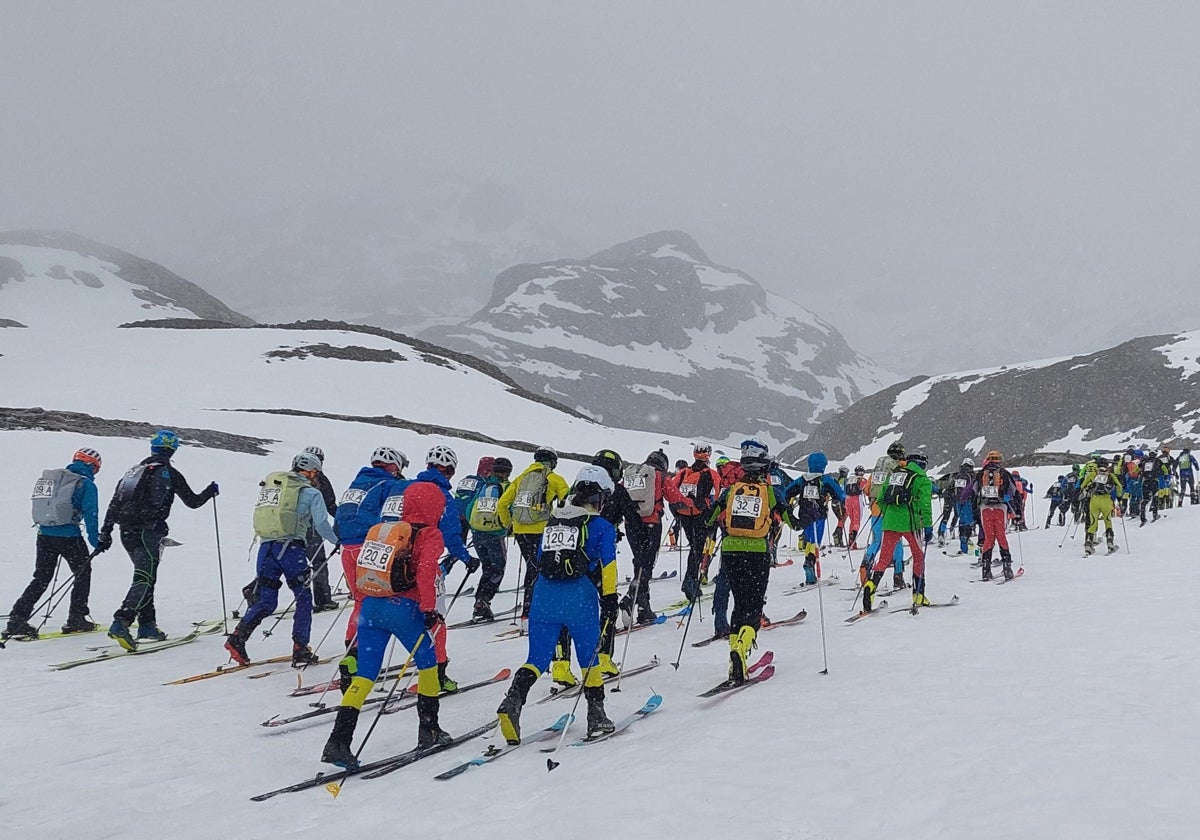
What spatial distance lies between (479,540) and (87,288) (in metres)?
111

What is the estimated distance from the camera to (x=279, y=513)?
29.4 ft

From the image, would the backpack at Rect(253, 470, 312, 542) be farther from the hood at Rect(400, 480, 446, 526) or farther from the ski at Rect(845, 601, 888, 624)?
the ski at Rect(845, 601, 888, 624)

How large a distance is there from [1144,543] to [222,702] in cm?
1895

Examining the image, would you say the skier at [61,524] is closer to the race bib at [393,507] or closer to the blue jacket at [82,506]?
the blue jacket at [82,506]

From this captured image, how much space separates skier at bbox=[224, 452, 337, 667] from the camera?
8859mm

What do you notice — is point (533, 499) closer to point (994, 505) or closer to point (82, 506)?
point (82, 506)

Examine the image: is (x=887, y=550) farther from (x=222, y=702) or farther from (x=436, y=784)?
(x=222, y=702)

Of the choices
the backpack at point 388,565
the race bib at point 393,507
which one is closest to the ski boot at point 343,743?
the backpack at point 388,565

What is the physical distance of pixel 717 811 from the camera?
451 centimetres

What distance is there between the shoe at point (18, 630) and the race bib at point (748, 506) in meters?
9.22

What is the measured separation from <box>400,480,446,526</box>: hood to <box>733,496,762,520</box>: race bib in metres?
3.37

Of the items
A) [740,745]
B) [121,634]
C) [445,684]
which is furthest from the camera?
[121,634]

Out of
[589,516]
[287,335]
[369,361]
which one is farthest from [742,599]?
[287,335]

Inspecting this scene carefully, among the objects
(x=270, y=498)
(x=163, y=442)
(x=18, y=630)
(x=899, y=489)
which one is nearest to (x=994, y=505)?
(x=899, y=489)
